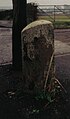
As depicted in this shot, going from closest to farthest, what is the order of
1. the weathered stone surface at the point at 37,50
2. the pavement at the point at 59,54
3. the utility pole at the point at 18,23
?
the weathered stone surface at the point at 37,50
the utility pole at the point at 18,23
the pavement at the point at 59,54

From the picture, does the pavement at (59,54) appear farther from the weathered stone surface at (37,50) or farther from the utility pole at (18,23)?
the weathered stone surface at (37,50)

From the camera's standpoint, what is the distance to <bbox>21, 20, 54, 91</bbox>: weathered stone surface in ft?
19.4

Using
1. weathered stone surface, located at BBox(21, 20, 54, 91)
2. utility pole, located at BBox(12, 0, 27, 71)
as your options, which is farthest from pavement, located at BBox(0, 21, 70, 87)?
weathered stone surface, located at BBox(21, 20, 54, 91)

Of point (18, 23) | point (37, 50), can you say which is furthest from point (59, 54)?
point (37, 50)

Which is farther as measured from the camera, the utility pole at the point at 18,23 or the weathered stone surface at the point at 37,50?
the utility pole at the point at 18,23

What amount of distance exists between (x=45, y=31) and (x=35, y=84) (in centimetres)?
100

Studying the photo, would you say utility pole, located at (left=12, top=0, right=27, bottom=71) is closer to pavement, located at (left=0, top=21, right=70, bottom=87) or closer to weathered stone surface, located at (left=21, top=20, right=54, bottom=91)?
pavement, located at (left=0, top=21, right=70, bottom=87)

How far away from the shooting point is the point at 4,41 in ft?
45.1

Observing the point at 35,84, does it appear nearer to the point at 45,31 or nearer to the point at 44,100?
the point at 44,100

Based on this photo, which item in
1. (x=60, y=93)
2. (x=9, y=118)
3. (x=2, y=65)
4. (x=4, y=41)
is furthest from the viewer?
(x=4, y=41)

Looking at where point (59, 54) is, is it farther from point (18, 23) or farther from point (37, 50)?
point (37, 50)

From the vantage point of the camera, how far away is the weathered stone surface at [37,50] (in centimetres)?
593

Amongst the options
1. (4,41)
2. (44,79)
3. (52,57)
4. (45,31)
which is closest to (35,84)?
(44,79)

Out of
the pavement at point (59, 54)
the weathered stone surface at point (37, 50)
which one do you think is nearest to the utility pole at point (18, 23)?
the pavement at point (59, 54)
